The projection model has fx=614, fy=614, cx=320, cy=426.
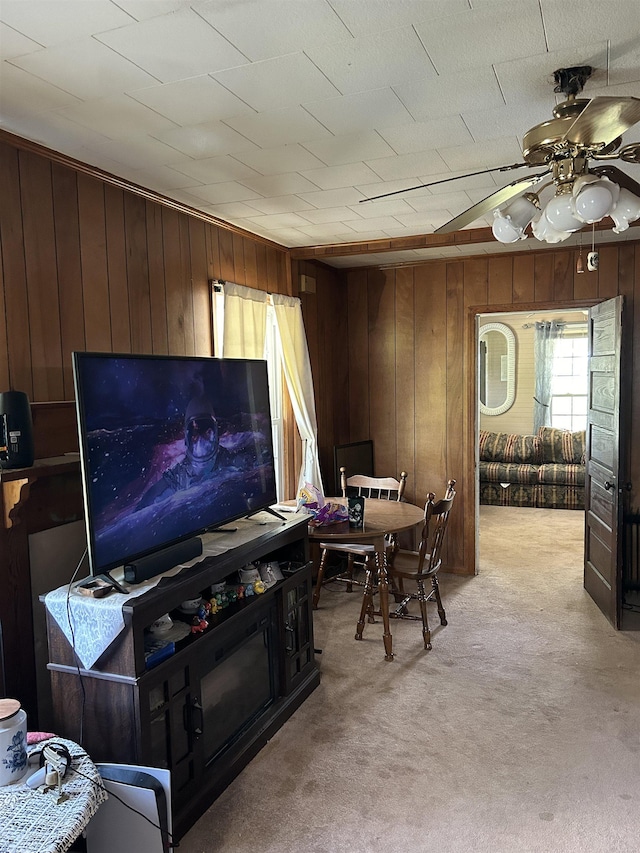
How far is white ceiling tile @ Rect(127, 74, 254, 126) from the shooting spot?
1.92 m

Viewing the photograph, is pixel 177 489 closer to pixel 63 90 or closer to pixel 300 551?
pixel 300 551

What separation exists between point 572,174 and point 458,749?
7.49 feet

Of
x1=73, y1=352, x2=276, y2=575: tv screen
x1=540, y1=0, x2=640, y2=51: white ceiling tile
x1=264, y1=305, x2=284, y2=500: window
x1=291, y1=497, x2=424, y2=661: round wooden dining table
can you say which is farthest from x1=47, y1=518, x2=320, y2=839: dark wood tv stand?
x1=540, y1=0, x2=640, y2=51: white ceiling tile

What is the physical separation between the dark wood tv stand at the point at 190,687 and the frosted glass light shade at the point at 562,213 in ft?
5.60

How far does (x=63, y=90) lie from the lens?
1935 millimetres

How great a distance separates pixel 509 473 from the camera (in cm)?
747

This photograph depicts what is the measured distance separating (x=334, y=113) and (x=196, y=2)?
755 millimetres

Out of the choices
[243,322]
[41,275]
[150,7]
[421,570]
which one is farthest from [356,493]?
[150,7]

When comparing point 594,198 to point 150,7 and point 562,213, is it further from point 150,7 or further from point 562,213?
point 150,7

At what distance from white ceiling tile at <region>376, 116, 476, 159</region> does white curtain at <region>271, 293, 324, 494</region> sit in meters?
1.82

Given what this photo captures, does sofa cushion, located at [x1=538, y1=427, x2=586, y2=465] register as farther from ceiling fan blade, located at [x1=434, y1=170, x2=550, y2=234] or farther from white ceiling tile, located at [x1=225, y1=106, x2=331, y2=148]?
white ceiling tile, located at [x1=225, y1=106, x2=331, y2=148]

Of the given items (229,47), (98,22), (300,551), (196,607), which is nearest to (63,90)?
(98,22)

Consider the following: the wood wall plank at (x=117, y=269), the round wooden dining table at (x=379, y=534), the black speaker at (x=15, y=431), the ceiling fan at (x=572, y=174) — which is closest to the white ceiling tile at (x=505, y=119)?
the ceiling fan at (x=572, y=174)

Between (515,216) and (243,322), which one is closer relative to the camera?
(515,216)
